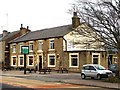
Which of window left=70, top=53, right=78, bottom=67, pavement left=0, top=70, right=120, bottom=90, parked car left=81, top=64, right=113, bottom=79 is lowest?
pavement left=0, top=70, right=120, bottom=90

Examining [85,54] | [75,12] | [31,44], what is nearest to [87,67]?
[75,12]

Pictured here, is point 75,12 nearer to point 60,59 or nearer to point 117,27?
point 117,27

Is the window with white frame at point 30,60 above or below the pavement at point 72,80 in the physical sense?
above

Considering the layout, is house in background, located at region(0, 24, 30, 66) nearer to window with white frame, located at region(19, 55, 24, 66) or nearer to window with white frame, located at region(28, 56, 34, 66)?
window with white frame, located at region(19, 55, 24, 66)

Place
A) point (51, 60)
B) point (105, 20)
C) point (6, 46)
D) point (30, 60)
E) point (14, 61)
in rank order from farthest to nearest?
1. point (6, 46)
2. point (14, 61)
3. point (30, 60)
4. point (51, 60)
5. point (105, 20)

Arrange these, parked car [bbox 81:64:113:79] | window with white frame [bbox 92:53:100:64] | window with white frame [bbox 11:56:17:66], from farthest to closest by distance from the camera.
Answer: window with white frame [bbox 11:56:17:66] → window with white frame [bbox 92:53:100:64] → parked car [bbox 81:64:113:79]

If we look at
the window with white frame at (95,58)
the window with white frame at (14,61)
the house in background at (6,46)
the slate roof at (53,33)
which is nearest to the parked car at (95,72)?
the window with white frame at (95,58)

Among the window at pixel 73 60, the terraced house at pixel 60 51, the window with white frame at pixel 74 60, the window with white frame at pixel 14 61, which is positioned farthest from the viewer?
the window with white frame at pixel 14 61

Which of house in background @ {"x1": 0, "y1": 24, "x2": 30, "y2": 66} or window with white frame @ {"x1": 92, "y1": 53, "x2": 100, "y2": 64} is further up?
house in background @ {"x1": 0, "y1": 24, "x2": 30, "y2": 66}

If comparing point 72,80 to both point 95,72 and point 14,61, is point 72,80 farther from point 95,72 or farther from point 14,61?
point 14,61

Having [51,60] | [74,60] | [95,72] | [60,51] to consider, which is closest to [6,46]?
[51,60]

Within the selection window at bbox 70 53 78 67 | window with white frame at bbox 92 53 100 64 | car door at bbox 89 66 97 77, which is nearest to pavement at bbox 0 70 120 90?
car door at bbox 89 66 97 77

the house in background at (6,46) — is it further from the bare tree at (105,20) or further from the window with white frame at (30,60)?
Answer: the bare tree at (105,20)

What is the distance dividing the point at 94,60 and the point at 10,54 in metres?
24.1
